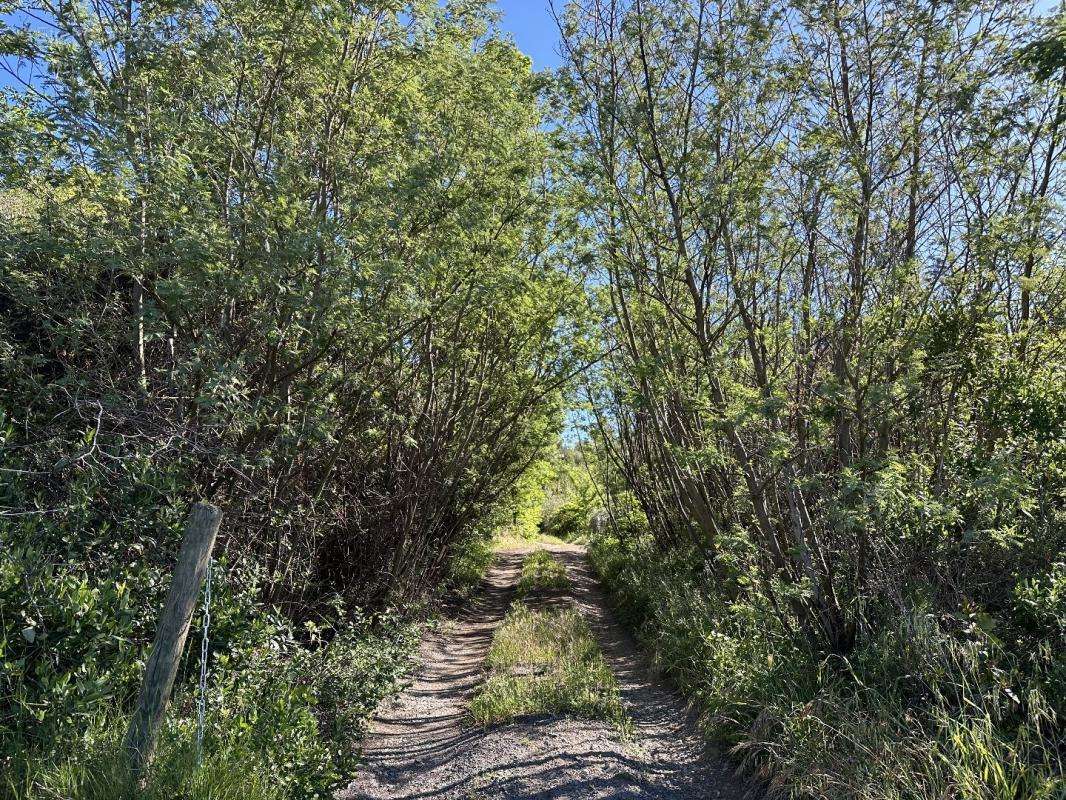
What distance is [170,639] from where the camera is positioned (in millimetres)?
3217

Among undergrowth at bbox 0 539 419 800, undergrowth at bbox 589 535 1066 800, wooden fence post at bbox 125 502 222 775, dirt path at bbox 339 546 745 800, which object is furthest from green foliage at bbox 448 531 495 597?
wooden fence post at bbox 125 502 222 775

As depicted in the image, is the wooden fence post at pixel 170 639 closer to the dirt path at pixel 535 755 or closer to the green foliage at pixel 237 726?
the green foliage at pixel 237 726

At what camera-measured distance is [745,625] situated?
673 centimetres

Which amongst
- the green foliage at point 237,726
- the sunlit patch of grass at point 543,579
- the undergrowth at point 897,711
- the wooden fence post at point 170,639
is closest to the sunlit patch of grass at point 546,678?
the undergrowth at point 897,711

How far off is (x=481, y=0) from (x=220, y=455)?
5.58m

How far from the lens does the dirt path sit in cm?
466

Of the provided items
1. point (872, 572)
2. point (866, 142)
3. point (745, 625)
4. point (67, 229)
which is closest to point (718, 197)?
point (866, 142)

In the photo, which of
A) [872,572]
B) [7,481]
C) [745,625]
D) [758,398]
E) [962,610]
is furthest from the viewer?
[745,625]

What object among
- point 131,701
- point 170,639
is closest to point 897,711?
point 170,639

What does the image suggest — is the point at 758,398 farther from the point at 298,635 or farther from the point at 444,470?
the point at 444,470

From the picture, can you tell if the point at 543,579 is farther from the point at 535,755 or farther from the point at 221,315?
the point at 221,315

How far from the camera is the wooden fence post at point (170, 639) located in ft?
10.2

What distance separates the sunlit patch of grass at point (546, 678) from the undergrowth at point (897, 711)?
98cm

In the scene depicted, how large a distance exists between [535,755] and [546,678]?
1.62 metres
